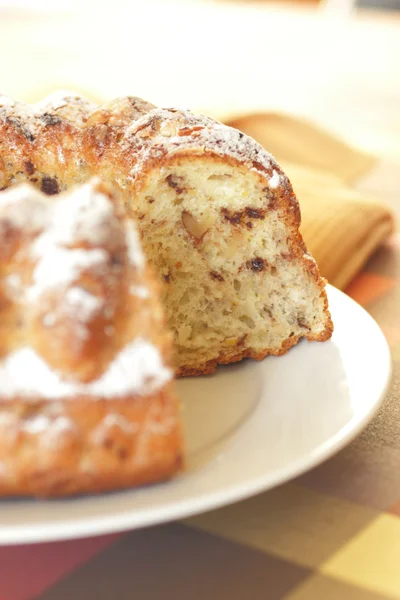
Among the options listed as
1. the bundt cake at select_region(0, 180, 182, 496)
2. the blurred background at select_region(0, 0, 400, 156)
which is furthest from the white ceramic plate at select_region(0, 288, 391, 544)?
the blurred background at select_region(0, 0, 400, 156)

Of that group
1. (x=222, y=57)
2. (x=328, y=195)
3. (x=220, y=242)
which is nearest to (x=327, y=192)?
(x=328, y=195)

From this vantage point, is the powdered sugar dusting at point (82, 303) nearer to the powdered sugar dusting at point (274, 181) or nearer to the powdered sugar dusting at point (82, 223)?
the powdered sugar dusting at point (82, 223)

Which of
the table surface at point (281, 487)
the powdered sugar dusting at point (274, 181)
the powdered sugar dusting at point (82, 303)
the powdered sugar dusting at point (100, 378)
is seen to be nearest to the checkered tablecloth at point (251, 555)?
the table surface at point (281, 487)

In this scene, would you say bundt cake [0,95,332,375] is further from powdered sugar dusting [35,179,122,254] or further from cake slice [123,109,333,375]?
powdered sugar dusting [35,179,122,254]

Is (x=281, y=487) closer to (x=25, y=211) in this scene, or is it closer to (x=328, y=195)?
(x=25, y=211)

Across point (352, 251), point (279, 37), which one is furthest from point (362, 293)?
point (279, 37)
